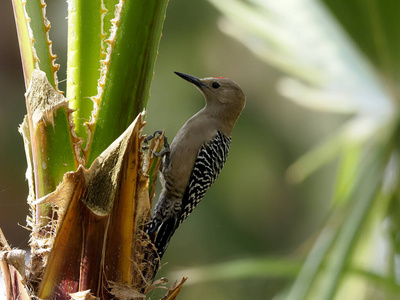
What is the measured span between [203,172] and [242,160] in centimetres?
259

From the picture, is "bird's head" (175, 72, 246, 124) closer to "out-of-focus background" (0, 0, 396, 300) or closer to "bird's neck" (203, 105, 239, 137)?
"bird's neck" (203, 105, 239, 137)

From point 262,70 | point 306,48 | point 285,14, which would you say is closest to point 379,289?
point 306,48

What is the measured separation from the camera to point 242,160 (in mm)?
4891

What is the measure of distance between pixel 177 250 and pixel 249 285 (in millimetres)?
727

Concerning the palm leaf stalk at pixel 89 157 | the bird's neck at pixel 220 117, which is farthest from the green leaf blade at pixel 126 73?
the bird's neck at pixel 220 117

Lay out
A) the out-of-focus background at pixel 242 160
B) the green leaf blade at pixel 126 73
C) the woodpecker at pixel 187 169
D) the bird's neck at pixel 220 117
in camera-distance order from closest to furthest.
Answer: the green leaf blade at pixel 126 73
the woodpecker at pixel 187 169
the bird's neck at pixel 220 117
the out-of-focus background at pixel 242 160

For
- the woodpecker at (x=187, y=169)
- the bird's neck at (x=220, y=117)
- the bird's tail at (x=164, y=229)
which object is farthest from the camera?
the bird's neck at (x=220, y=117)

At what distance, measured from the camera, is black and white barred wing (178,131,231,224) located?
229 cm

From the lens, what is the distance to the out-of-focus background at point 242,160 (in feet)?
15.8

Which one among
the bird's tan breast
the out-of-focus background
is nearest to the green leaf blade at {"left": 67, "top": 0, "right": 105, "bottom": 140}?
the bird's tan breast

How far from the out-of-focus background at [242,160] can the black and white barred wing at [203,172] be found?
2297mm

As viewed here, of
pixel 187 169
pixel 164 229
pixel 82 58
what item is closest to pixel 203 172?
pixel 187 169

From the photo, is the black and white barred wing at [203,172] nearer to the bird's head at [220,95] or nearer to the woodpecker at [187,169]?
the woodpecker at [187,169]

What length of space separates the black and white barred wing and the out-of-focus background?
2.30 m
